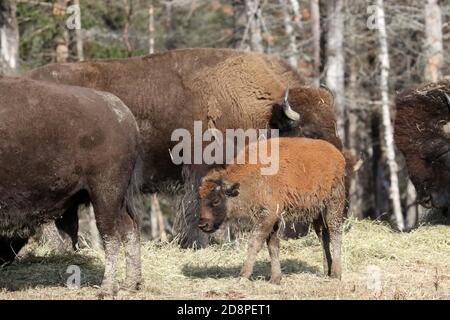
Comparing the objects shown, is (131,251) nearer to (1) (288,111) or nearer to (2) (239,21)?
(1) (288,111)

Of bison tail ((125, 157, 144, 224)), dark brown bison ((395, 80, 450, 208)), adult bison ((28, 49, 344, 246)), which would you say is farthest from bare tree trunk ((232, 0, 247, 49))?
bison tail ((125, 157, 144, 224))

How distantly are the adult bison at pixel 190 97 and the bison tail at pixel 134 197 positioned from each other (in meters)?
2.66

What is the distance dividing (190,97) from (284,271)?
349 cm

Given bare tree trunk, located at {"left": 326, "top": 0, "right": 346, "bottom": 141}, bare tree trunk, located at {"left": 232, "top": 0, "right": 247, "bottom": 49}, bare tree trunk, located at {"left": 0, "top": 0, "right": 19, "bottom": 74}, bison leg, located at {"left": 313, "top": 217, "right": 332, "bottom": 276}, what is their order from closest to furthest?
bison leg, located at {"left": 313, "top": 217, "right": 332, "bottom": 276} → bare tree trunk, located at {"left": 0, "top": 0, "right": 19, "bottom": 74} → bare tree trunk, located at {"left": 326, "top": 0, "right": 346, "bottom": 141} → bare tree trunk, located at {"left": 232, "top": 0, "right": 247, "bottom": 49}

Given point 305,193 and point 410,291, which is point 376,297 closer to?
point 410,291

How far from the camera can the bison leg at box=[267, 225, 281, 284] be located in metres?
9.19

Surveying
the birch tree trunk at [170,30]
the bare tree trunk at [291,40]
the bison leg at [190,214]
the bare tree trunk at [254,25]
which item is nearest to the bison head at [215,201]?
the bison leg at [190,214]

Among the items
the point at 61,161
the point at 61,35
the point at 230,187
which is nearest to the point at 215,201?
the point at 230,187

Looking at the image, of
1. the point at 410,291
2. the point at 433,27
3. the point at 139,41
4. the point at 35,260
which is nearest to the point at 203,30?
the point at 139,41

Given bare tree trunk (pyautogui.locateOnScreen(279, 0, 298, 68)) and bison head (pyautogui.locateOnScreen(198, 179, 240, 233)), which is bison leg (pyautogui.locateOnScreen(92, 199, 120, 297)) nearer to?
bison head (pyautogui.locateOnScreen(198, 179, 240, 233))

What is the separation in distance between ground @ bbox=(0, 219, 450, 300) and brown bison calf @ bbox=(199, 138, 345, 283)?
0.46 m

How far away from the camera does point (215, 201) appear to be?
920 centimetres

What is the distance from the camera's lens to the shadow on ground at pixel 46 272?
9.57 meters
